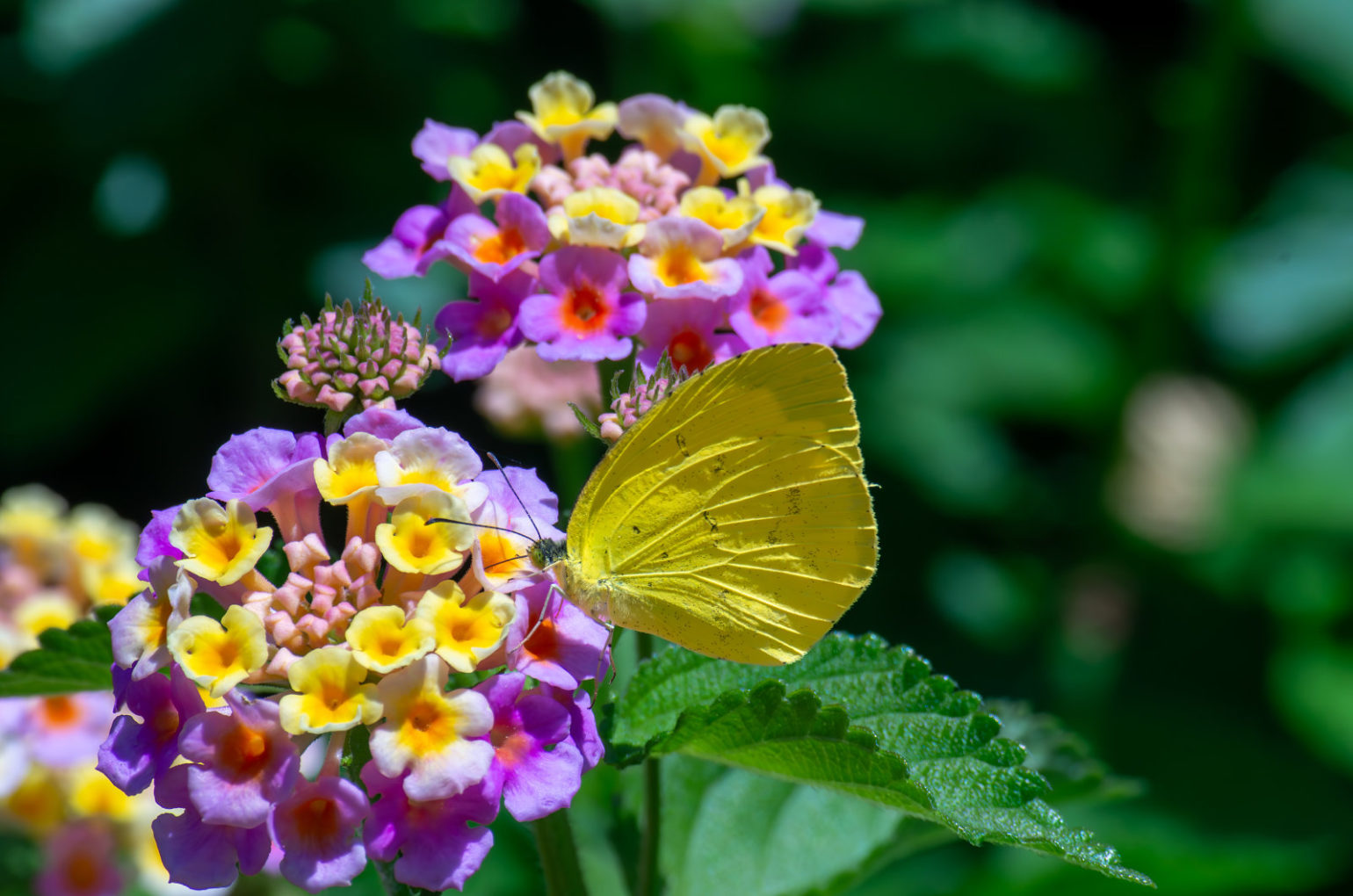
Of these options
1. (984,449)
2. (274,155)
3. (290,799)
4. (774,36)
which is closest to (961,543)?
(984,449)

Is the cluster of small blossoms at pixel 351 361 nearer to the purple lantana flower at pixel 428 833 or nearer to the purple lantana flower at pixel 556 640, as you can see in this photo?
the purple lantana flower at pixel 556 640

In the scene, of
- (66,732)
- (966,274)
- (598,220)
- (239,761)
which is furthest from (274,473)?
(966,274)

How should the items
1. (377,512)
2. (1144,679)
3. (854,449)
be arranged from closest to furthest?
(377,512), (854,449), (1144,679)

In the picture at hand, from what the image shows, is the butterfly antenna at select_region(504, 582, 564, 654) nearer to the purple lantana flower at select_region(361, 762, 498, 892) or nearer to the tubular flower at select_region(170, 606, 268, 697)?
the purple lantana flower at select_region(361, 762, 498, 892)

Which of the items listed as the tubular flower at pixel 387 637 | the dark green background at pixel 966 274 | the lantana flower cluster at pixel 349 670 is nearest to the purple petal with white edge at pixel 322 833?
the lantana flower cluster at pixel 349 670

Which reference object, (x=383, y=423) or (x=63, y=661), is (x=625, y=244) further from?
(x=63, y=661)

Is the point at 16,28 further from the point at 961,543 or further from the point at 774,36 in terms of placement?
the point at 961,543
